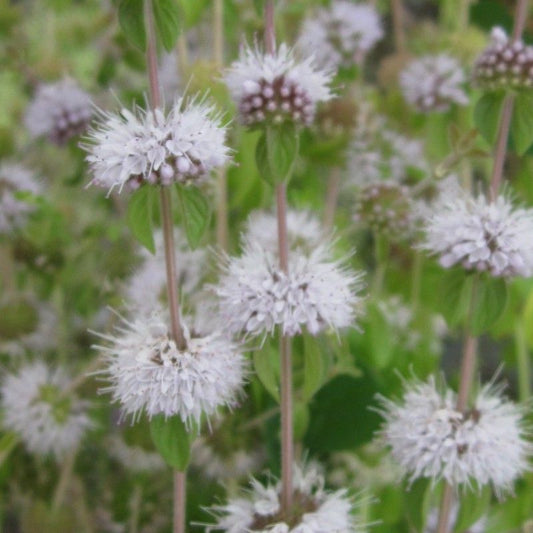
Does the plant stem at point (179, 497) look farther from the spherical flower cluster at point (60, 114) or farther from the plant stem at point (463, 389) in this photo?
the spherical flower cluster at point (60, 114)

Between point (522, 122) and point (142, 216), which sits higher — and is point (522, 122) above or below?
above

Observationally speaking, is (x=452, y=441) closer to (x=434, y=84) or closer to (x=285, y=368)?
(x=285, y=368)

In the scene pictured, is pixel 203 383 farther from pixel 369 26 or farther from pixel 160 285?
pixel 369 26

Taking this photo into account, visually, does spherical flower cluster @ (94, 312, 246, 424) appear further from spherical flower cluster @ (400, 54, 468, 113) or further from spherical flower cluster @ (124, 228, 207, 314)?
spherical flower cluster @ (400, 54, 468, 113)

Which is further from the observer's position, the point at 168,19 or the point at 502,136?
the point at 502,136

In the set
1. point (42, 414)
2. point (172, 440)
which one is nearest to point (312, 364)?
point (172, 440)

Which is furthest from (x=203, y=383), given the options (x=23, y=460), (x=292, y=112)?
(x=23, y=460)
